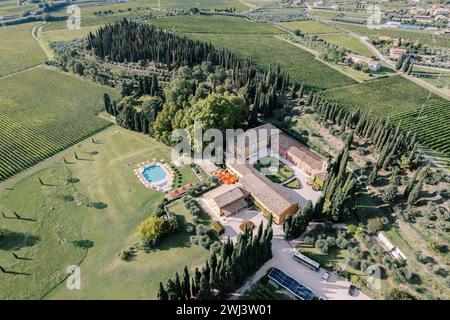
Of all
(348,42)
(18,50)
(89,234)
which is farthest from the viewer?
(348,42)

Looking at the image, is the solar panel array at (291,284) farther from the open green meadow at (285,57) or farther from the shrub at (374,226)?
the open green meadow at (285,57)

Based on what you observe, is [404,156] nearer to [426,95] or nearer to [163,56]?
[426,95]

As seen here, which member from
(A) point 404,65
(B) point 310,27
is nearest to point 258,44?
(B) point 310,27

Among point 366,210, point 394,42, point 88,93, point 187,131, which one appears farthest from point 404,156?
point 394,42

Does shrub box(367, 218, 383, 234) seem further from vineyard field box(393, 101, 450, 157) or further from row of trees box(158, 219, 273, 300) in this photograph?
vineyard field box(393, 101, 450, 157)

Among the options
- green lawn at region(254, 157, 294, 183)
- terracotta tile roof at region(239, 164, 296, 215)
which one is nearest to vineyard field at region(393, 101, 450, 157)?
green lawn at region(254, 157, 294, 183)

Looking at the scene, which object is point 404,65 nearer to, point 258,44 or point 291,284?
point 258,44
